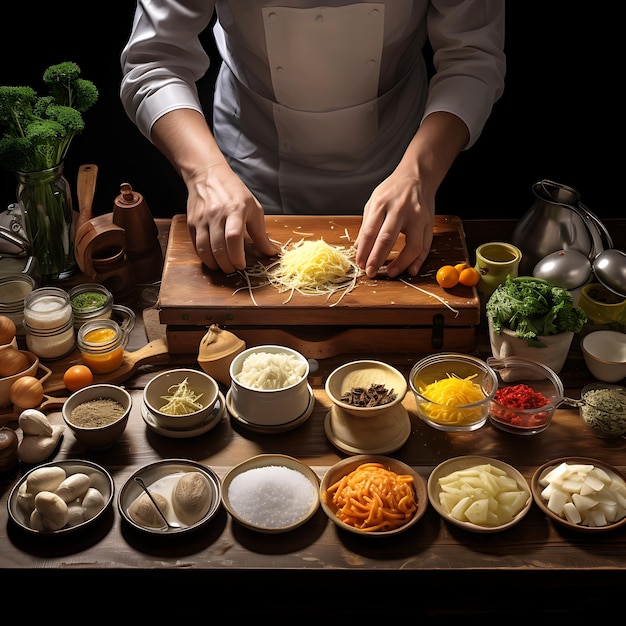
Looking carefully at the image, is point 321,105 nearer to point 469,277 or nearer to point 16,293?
point 469,277

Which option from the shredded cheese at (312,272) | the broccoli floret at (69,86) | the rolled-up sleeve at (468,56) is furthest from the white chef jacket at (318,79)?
the shredded cheese at (312,272)

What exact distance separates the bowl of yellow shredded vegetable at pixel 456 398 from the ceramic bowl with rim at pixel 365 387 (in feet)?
0.18

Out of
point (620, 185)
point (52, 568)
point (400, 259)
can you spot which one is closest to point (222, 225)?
point (400, 259)

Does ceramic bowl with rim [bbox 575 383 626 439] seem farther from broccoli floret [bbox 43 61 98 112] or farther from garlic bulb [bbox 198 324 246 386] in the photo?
broccoli floret [bbox 43 61 98 112]

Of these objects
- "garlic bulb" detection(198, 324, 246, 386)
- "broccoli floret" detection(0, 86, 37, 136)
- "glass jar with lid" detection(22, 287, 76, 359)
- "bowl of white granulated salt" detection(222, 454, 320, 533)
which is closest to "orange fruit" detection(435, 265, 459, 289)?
"garlic bulb" detection(198, 324, 246, 386)

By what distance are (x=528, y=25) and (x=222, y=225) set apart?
6.46 feet

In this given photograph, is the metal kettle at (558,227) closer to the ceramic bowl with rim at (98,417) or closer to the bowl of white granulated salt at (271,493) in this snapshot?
the bowl of white granulated salt at (271,493)

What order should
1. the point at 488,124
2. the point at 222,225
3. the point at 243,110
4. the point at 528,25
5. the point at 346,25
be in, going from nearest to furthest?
the point at 222,225 → the point at 346,25 → the point at 243,110 → the point at 528,25 → the point at 488,124

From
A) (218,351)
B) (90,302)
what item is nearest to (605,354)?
(218,351)

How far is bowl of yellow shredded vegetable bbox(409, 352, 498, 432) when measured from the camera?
209 centimetres

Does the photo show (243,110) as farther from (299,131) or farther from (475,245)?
(475,245)

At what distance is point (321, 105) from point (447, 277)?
2.75 feet

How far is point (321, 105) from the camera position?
277 cm

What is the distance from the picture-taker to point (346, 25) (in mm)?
2543
